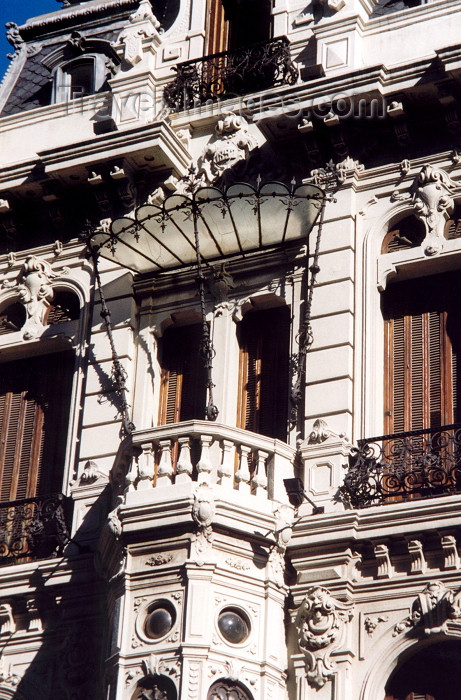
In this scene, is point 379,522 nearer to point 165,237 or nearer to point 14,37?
point 165,237

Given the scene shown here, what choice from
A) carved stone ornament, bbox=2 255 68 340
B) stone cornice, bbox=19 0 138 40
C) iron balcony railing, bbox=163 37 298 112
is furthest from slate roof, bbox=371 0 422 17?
carved stone ornament, bbox=2 255 68 340

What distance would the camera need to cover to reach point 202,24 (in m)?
26.8

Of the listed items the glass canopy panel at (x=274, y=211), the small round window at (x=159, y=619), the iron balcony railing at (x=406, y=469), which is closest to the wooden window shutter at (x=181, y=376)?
the glass canopy panel at (x=274, y=211)

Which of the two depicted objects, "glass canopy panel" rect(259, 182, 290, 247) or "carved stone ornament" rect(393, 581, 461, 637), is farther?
"glass canopy panel" rect(259, 182, 290, 247)

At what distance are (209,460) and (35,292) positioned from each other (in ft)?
18.4

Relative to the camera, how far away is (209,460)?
2102cm

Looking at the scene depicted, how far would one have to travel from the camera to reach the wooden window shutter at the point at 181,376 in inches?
932

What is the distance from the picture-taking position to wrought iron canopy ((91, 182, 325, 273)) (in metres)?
23.0

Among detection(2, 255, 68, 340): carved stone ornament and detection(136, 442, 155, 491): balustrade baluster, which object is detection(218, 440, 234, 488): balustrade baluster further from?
detection(2, 255, 68, 340): carved stone ornament

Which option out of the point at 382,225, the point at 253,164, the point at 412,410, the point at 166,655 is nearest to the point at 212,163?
the point at 253,164

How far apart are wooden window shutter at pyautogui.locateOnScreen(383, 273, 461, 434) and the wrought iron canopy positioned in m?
1.74

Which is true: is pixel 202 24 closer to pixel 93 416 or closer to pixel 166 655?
pixel 93 416

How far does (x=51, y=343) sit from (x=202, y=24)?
577 centimetres

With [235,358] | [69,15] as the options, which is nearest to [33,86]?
[69,15]
